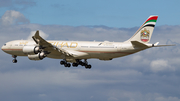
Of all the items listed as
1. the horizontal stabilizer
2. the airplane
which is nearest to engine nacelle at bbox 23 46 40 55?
the airplane

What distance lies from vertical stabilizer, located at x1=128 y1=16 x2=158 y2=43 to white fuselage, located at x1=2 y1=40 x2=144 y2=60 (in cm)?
251

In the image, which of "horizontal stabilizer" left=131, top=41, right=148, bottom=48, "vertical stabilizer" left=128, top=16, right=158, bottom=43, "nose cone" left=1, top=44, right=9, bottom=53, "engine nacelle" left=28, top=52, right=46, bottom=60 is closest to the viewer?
"horizontal stabilizer" left=131, top=41, right=148, bottom=48

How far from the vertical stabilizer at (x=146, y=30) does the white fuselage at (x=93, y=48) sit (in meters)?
2.51

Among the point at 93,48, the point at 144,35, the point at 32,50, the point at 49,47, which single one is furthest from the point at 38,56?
the point at 144,35

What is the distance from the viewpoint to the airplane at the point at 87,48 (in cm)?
5566

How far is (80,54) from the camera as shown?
5978cm

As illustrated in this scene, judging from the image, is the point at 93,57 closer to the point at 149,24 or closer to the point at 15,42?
the point at 149,24

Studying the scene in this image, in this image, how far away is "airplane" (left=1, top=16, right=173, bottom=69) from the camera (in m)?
55.7

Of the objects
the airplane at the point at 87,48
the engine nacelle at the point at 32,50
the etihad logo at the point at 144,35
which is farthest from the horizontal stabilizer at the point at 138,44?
the engine nacelle at the point at 32,50

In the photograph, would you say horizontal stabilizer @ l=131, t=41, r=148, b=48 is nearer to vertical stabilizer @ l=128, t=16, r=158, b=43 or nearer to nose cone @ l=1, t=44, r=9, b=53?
vertical stabilizer @ l=128, t=16, r=158, b=43

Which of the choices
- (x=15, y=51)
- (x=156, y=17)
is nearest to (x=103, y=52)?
(x=156, y=17)

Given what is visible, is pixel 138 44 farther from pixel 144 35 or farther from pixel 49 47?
pixel 49 47

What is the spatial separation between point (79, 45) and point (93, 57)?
3767 mm

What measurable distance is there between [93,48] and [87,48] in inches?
53.3
